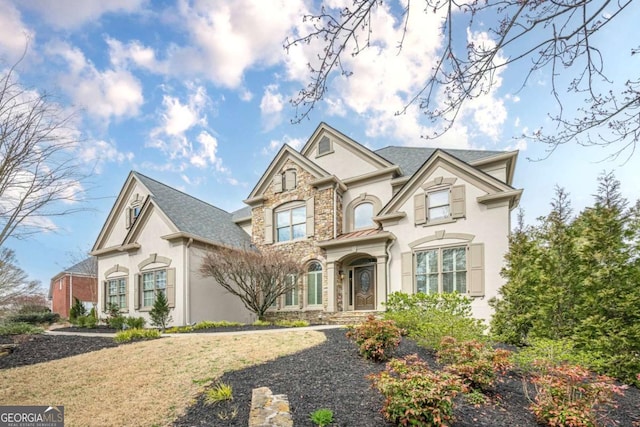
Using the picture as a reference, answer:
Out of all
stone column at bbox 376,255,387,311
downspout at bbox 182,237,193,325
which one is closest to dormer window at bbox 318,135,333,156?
stone column at bbox 376,255,387,311

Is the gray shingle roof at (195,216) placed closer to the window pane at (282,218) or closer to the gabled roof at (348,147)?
the window pane at (282,218)

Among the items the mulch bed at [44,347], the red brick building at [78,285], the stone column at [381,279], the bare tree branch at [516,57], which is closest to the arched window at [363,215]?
the stone column at [381,279]

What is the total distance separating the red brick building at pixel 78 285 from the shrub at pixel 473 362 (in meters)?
31.4

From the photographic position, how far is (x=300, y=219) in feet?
54.4

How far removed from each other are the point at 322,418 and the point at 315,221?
1211 cm

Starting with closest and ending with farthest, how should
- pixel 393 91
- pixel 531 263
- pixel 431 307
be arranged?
pixel 393 91 < pixel 431 307 < pixel 531 263

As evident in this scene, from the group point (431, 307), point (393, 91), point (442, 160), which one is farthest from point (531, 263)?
point (393, 91)

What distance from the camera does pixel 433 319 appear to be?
782 cm

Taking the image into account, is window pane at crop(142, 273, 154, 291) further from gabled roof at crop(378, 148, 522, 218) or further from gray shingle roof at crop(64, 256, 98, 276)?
gray shingle roof at crop(64, 256, 98, 276)

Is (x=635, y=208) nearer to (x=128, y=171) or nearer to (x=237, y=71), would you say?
(x=237, y=71)

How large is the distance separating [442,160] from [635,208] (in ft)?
19.6

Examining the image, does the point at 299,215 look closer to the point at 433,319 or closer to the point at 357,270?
the point at 357,270

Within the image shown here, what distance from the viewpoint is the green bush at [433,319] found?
7054 millimetres

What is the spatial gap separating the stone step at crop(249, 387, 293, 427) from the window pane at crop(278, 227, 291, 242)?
1207 cm
